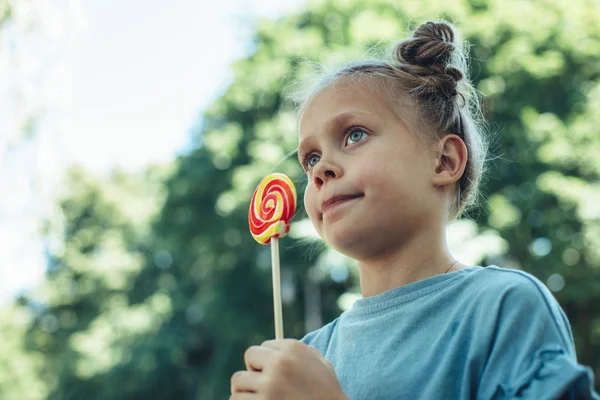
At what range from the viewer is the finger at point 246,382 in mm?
1209

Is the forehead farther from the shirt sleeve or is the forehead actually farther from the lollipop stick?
the shirt sleeve

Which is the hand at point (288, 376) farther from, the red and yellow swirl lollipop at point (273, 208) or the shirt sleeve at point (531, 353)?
the red and yellow swirl lollipop at point (273, 208)

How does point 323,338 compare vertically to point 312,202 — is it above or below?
below

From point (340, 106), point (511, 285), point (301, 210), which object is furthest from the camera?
point (301, 210)

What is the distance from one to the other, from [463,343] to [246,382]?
0.41 meters

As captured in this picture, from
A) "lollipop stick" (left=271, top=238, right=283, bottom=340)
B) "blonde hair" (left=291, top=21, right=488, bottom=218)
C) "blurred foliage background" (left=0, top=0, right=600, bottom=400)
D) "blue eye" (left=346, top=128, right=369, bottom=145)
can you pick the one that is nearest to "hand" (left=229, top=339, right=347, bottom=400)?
"lollipop stick" (left=271, top=238, right=283, bottom=340)

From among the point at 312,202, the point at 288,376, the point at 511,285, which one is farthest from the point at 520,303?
the point at 312,202

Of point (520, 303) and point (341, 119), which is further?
point (341, 119)

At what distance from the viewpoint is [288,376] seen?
1.18m

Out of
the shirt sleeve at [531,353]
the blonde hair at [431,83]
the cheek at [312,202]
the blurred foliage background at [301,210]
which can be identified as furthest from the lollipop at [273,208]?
the blurred foliage background at [301,210]

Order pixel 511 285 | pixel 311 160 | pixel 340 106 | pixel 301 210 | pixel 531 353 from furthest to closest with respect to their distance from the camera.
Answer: pixel 301 210
pixel 311 160
pixel 340 106
pixel 511 285
pixel 531 353

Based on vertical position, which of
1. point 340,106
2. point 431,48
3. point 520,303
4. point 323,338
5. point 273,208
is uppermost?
point 431,48

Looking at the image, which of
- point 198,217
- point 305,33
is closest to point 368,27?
point 305,33

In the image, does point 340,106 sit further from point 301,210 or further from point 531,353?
point 301,210
